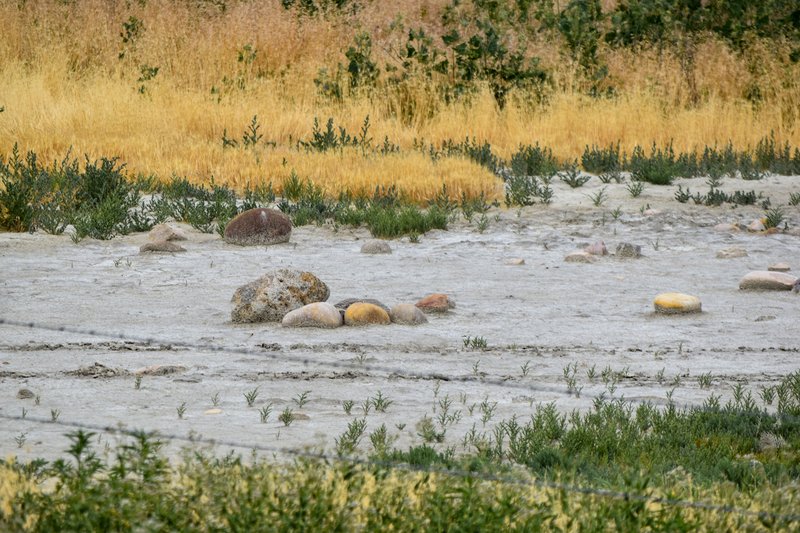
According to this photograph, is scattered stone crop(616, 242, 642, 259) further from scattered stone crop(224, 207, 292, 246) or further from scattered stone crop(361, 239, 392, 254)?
scattered stone crop(224, 207, 292, 246)

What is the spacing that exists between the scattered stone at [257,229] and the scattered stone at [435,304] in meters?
2.96

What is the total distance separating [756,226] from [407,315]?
5.18m

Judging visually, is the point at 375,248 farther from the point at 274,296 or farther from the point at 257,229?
the point at 274,296

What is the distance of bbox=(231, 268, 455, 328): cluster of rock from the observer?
7.36 m

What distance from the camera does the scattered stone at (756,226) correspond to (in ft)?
37.1

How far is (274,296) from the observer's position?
760 cm

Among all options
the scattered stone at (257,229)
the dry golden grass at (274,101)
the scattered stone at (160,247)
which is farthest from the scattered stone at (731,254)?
the scattered stone at (160,247)

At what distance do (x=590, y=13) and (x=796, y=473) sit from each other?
1688 cm

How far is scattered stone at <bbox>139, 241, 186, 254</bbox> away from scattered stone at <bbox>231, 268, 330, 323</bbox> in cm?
253

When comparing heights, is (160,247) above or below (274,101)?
below

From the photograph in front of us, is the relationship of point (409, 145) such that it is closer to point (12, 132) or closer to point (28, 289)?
point (12, 132)

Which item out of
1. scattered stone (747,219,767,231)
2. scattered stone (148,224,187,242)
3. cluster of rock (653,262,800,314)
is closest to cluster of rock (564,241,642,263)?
cluster of rock (653,262,800,314)

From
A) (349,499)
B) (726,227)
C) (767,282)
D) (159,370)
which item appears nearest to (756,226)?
(726,227)

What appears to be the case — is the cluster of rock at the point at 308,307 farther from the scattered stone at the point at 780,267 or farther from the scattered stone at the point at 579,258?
the scattered stone at the point at 780,267
